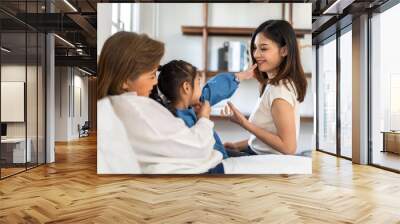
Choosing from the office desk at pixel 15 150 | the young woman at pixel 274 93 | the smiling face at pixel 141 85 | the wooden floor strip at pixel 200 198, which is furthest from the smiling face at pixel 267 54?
the office desk at pixel 15 150

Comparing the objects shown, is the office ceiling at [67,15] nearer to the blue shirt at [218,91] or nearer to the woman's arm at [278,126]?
the blue shirt at [218,91]

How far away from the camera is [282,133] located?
5754 millimetres

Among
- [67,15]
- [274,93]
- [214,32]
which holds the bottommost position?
[274,93]

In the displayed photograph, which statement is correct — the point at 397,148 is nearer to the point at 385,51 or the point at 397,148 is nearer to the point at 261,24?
the point at 385,51

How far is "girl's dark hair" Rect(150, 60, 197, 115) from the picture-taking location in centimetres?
550

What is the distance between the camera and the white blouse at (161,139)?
17.9 ft

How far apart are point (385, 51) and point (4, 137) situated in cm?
608

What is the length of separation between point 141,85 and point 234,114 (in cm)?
Answer: 130

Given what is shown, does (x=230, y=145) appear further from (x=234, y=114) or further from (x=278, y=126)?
(x=278, y=126)

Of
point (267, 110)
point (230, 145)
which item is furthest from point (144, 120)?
point (267, 110)

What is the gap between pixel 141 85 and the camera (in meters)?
5.47

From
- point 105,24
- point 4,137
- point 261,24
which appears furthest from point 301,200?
point 4,137

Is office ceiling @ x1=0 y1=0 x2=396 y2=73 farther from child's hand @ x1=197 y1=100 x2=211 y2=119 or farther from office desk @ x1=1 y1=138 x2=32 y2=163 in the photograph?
child's hand @ x1=197 y1=100 x2=211 y2=119

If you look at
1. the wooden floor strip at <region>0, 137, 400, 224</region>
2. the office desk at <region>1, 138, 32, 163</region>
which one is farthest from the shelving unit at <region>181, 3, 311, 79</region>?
the office desk at <region>1, 138, 32, 163</region>
